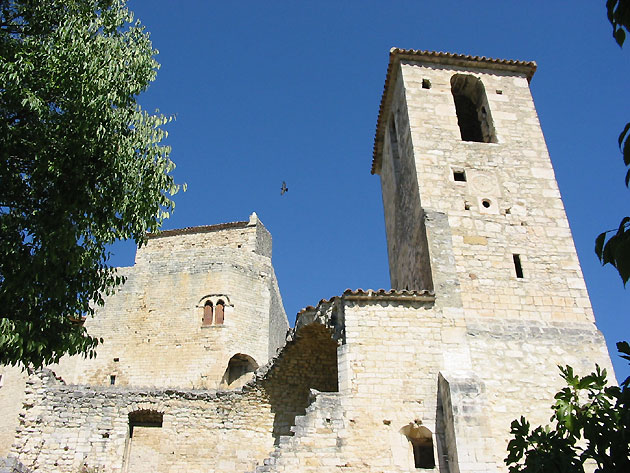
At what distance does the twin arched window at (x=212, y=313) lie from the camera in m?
22.8

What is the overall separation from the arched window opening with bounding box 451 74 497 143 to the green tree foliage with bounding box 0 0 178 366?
356 inches

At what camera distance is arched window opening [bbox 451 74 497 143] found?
15.3m

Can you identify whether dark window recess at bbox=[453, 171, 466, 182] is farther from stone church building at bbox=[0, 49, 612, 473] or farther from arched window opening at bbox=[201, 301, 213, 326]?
arched window opening at bbox=[201, 301, 213, 326]

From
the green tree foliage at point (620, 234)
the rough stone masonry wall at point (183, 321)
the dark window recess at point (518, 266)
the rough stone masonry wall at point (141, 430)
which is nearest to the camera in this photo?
the green tree foliage at point (620, 234)

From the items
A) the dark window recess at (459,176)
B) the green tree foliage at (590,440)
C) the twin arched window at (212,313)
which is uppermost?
the twin arched window at (212,313)

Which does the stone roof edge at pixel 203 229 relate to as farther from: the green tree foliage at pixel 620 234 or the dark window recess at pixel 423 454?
the green tree foliage at pixel 620 234

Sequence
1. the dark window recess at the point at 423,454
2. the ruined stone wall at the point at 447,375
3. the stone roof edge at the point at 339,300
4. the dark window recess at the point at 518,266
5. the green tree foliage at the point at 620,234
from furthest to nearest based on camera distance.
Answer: the dark window recess at the point at 518,266
the stone roof edge at the point at 339,300
the dark window recess at the point at 423,454
the ruined stone wall at the point at 447,375
the green tree foliage at the point at 620,234

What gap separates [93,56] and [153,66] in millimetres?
1389

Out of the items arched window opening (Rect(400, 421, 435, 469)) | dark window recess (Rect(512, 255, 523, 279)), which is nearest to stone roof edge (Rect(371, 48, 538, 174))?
dark window recess (Rect(512, 255, 523, 279))

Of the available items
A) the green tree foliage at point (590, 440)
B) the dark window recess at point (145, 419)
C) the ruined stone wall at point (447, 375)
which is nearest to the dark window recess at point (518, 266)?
the ruined stone wall at point (447, 375)

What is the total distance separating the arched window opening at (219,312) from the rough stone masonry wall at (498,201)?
37.4 ft

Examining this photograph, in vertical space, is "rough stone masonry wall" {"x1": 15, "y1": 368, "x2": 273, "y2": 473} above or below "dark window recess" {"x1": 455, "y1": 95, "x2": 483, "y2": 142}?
below

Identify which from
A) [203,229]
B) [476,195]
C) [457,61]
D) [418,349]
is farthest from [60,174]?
[203,229]

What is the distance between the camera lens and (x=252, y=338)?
905 inches
